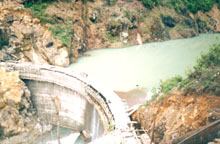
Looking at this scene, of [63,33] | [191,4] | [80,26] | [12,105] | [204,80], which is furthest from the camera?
[191,4]

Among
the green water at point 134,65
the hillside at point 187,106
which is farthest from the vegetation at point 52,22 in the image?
the hillside at point 187,106

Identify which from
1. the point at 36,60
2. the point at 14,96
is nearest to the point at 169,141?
the point at 14,96

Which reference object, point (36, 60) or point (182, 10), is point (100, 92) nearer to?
point (36, 60)

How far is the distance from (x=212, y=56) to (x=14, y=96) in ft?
45.0

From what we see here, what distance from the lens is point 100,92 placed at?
1204 cm

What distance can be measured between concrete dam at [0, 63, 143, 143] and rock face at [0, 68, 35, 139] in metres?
0.80

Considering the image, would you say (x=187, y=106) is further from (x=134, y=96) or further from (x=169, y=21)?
(x=169, y=21)

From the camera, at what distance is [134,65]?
67.9 feet

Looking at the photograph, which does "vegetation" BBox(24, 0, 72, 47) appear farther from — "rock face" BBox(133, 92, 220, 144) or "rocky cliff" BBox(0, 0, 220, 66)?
"rock face" BBox(133, 92, 220, 144)

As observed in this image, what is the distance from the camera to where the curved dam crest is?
1143 centimetres

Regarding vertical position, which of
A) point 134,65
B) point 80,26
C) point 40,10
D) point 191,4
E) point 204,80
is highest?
point 191,4

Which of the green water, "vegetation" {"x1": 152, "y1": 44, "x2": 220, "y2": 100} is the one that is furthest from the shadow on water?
"vegetation" {"x1": 152, "y1": 44, "x2": 220, "y2": 100}

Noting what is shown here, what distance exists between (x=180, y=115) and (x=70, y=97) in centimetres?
979

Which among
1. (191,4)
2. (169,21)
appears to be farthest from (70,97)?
(191,4)
